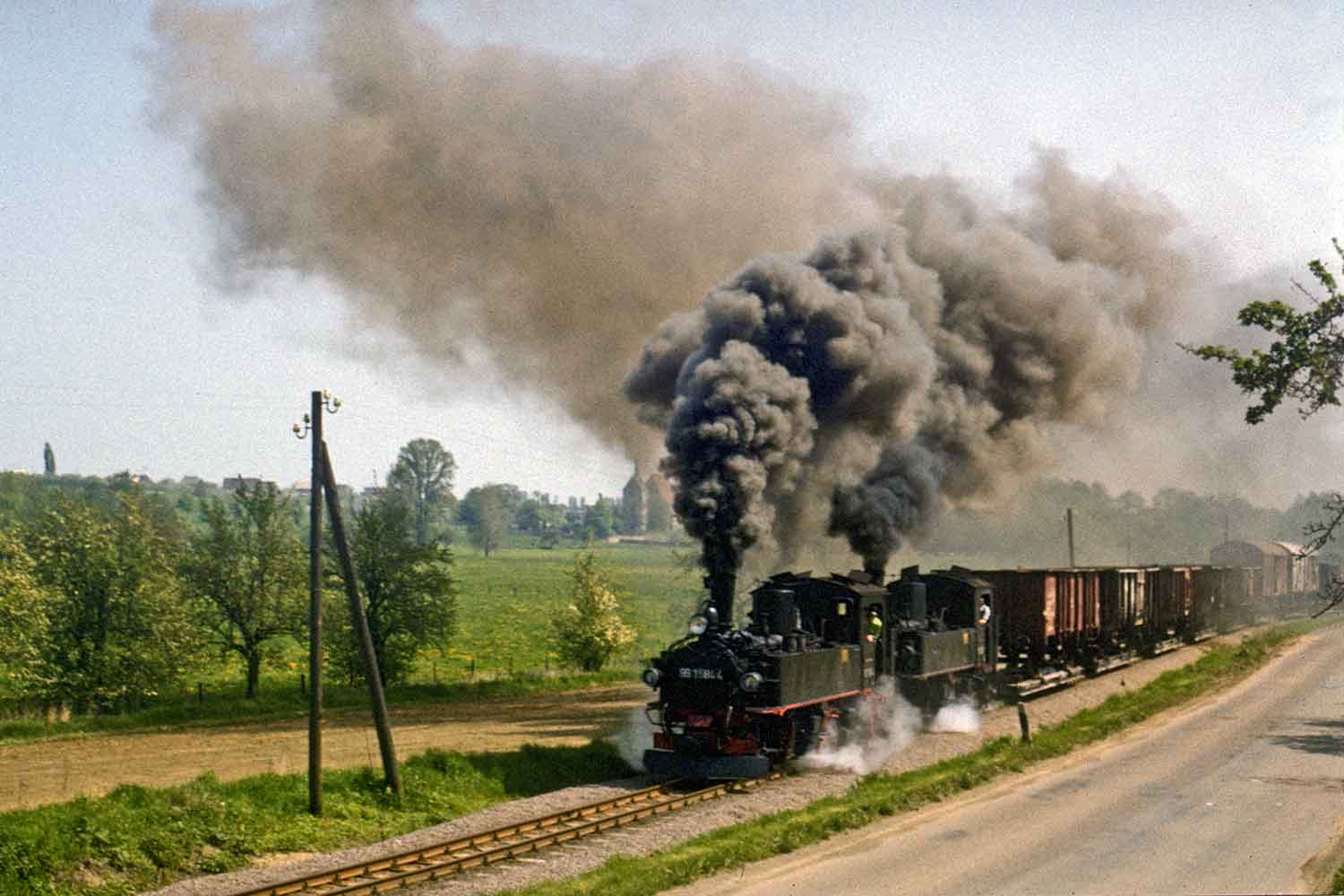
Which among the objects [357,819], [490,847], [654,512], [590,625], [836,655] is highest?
[654,512]

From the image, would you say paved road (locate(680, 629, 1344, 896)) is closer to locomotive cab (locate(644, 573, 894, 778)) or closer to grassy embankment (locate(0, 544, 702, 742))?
locomotive cab (locate(644, 573, 894, 778))

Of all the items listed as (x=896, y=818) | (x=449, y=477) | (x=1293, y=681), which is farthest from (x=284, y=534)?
(x=449, y=477)

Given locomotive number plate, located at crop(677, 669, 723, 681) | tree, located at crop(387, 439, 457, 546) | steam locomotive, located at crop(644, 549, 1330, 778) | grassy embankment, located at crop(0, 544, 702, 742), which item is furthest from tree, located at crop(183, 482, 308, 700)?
tree, located at crop(387, 439, 457, 546)

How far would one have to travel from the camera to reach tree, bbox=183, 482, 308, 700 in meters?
39.5

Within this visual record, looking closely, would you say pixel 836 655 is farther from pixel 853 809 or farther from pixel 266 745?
pixel 266 745

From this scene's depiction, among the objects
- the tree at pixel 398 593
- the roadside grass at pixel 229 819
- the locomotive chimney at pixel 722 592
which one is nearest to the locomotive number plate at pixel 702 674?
the locomotive chimney at pixel 722 592

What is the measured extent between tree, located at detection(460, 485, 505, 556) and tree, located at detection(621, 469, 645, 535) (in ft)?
56.5

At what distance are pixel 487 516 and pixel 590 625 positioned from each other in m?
124

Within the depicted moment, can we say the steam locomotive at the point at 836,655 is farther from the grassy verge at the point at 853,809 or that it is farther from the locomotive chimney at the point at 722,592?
the grassy verge at the point at 853,809

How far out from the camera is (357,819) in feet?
66.4

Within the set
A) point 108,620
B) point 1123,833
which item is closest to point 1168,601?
point 1123,833

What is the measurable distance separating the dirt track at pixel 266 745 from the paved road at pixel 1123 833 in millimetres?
10910

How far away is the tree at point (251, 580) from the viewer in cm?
3950

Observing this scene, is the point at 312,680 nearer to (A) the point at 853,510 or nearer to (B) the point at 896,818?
(B) the point at 896,818
